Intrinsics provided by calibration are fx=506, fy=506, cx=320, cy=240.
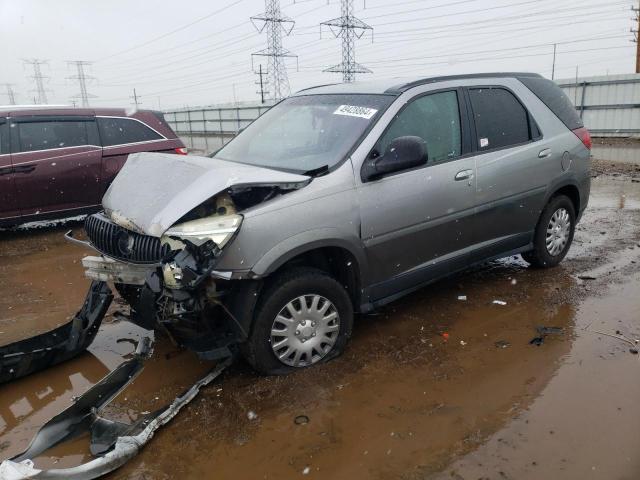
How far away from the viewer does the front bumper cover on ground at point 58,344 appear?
130 inches

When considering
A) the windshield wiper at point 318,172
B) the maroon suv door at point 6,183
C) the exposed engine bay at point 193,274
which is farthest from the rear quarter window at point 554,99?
the maroon suv door at point 6,183

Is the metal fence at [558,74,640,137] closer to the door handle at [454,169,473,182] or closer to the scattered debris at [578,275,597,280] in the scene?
the scattered debris at [578,275,597,280]

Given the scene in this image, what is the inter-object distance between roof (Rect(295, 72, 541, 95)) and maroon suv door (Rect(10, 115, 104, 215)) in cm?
413

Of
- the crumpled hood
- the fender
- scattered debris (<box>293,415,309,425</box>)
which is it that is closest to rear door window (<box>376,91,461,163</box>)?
the fender

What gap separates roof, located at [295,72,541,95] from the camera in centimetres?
377

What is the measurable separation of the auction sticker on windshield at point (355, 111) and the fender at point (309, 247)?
0.92 metres

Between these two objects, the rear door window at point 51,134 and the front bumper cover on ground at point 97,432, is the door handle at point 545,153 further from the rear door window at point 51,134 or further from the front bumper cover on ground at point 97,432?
the rear door window at point 51,134

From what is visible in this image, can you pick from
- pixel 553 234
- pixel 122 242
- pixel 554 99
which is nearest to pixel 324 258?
pixel 122 242

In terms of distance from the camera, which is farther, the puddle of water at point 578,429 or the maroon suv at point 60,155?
the maroon suv at point 60,155

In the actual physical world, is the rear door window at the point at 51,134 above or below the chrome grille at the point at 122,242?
above

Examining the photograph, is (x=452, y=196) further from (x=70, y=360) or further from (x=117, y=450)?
(x=70, y=360)

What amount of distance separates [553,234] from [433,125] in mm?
1924

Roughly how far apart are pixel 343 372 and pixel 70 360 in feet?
6.47

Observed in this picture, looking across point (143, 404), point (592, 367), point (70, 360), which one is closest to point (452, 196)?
point (592, 367)
